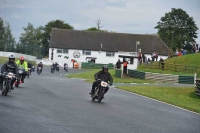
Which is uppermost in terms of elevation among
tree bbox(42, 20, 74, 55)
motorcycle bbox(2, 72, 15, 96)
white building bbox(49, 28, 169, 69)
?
tree bbox(42, 20, 74, 55)

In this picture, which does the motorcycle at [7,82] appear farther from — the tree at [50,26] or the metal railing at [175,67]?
the tree at [50,26]

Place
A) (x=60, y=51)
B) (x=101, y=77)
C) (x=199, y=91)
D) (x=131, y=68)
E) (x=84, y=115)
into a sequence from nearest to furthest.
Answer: (x=84, y=115)
(x=101, y=77)
(x=199, y=91)
(x=131, y=68)
(x=60, y=51)

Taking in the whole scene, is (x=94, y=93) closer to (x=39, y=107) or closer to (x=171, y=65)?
(x=39, y=107)

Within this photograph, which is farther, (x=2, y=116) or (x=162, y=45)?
(x=162, y=45)

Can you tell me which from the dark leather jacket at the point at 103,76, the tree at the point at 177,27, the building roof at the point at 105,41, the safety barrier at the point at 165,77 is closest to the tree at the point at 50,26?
the building roof at the point at 105,41

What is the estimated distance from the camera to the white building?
9975 cm

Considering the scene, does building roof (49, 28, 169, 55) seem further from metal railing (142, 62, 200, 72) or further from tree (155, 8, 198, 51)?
metal railing (142, 62, 200, 72)

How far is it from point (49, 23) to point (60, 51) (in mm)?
33409

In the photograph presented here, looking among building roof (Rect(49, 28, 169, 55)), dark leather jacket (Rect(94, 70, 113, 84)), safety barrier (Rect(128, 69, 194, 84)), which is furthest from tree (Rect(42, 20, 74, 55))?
Answer: dark leather jacket (Rect(94, 70, 113, 84))

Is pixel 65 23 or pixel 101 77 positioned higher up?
pixel 65 23

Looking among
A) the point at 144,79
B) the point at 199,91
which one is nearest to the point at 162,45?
the point at 144,79

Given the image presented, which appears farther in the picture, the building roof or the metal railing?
the building roof

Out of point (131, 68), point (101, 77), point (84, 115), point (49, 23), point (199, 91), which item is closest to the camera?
point (84, 115)

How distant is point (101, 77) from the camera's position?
20.7 metres
